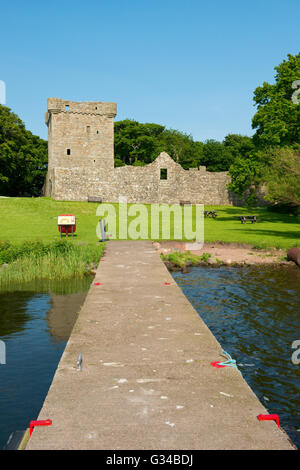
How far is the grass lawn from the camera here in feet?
75.8

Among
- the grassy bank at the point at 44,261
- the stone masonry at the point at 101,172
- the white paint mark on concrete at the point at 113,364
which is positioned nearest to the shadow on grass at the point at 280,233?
the grassy bank at the point at 44,261

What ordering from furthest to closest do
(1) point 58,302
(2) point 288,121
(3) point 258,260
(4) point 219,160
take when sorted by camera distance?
(4) point 219,160, (2) point 288,121, (3) point 258,260, (1) point 58,302

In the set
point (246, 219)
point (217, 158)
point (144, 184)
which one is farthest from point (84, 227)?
point (217, 158)

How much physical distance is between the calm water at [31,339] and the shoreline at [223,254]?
5.14 metres

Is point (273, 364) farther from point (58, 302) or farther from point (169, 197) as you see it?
point (169, 197)

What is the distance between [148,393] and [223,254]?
1587 cm

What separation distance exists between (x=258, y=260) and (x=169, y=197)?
3403 centimetres

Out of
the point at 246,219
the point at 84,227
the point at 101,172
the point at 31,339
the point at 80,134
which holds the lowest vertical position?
the point at 31,339

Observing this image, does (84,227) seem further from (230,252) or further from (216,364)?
(216,364)

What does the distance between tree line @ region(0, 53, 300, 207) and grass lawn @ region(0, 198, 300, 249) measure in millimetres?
2350

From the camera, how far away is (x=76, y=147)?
56.4 metres

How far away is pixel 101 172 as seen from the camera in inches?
1993

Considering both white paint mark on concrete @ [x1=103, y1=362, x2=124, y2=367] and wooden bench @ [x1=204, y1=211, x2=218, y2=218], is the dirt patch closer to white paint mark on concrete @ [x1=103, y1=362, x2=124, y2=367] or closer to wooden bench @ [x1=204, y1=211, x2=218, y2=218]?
white paint mark on concrete @ [x1=103, y1=362, x2=124, y2=367]
